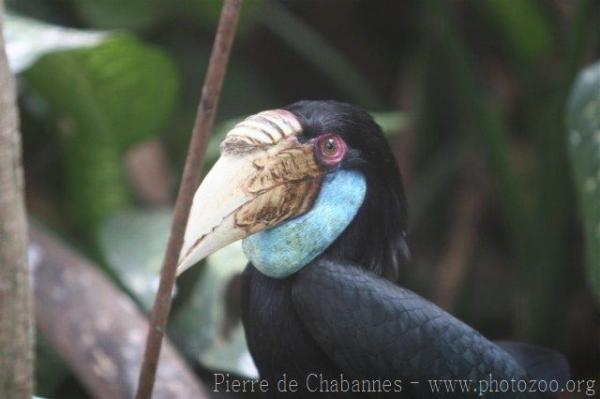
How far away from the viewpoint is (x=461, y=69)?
1.91 metres

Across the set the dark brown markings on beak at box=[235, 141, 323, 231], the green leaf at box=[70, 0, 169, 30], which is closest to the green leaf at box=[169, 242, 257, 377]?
the dark brown markings on beak at box=[235, 141, 323, 231]

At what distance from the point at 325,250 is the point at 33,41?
2.36 feet

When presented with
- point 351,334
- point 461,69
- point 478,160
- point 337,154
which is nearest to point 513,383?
point 351,334

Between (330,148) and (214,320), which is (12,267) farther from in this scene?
(214,320)

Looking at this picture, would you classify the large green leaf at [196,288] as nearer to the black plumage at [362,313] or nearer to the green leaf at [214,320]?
the green leaf at [214,320]

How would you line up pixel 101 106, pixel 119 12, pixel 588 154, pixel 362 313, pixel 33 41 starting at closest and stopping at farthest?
pixel 362 313 < pixel 588 154 < pixel 33 41 < pixel 101 106 < pixel 119 12

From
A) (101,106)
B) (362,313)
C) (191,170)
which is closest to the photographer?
(191,170)

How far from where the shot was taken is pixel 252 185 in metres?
0.90

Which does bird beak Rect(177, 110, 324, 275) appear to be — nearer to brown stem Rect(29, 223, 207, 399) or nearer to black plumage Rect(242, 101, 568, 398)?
black plumage Rect(242, 101, 568, 398)

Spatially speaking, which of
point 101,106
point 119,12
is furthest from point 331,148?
point 119,12

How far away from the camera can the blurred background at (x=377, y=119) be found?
4.85 feet

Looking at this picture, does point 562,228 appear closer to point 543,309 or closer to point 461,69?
point 543,309

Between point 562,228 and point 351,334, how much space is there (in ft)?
3.61

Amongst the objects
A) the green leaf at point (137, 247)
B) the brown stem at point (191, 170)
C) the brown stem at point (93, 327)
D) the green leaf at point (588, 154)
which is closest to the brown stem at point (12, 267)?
the brown stem at point (191, 170)
